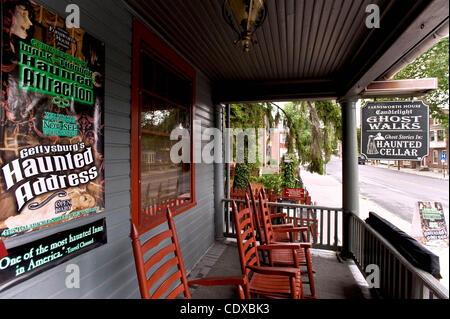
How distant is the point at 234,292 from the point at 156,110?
2.27 m

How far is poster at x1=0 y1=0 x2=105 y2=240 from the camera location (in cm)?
115

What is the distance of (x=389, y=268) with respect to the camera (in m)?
2.24

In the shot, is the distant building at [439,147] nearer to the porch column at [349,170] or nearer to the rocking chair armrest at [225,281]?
the rocking chair armrest at [225,281]

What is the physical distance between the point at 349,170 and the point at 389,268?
1.61 metres

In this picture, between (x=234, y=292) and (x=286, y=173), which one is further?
(x=286, y=173)

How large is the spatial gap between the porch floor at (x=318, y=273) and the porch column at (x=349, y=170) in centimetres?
35

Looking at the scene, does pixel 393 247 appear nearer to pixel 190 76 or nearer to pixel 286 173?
pixel 190 76

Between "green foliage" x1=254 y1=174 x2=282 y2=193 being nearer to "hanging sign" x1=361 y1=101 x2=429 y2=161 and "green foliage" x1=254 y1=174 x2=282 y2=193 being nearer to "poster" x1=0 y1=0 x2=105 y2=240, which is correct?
"hanging sign" x1=361 y1=101 x2=429 y2=161

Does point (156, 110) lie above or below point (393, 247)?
above

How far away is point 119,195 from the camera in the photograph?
6.28ft

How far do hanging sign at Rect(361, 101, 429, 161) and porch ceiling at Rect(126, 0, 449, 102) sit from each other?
1.37 feet

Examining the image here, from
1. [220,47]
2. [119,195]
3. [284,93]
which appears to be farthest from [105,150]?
[284,93]

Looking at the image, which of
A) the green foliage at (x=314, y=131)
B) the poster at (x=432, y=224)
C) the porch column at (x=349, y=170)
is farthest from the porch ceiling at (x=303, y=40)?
the poster at (x=432, y=224)

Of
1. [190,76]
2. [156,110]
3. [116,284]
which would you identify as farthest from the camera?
[190,76]
